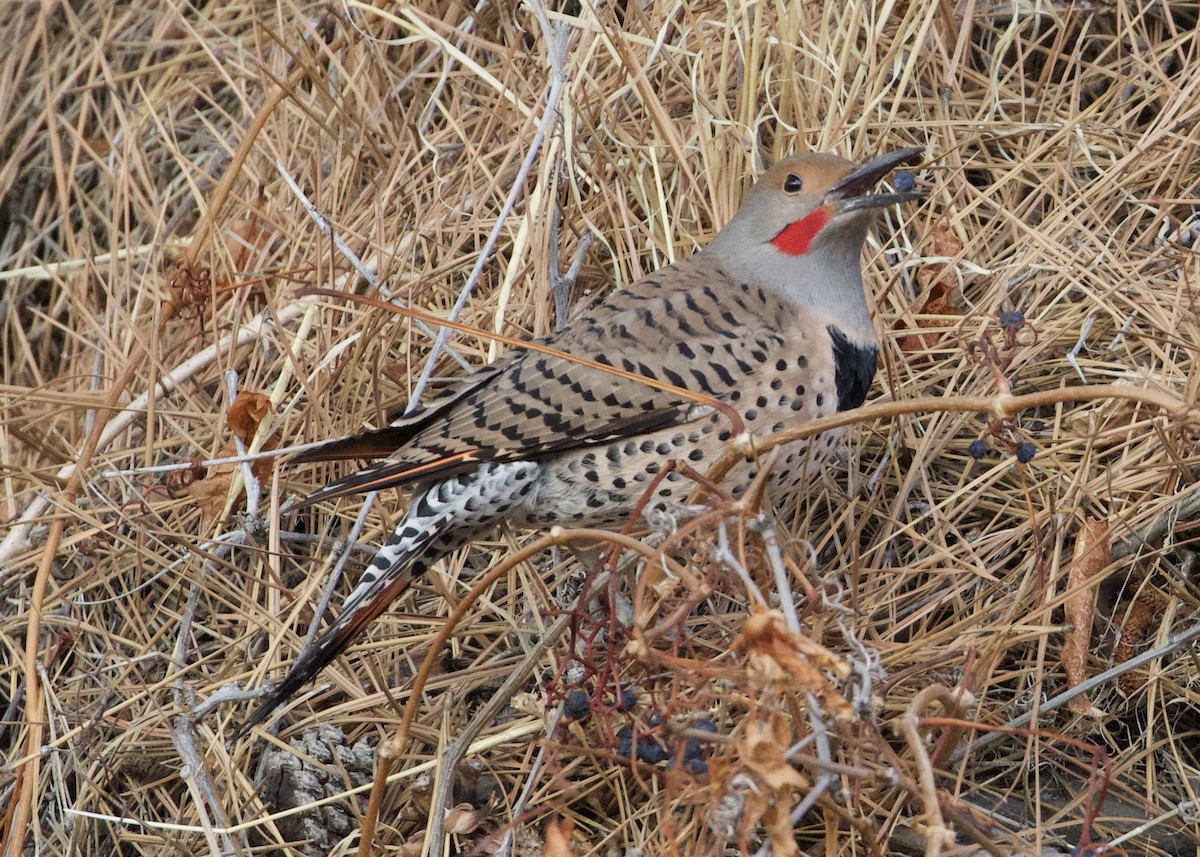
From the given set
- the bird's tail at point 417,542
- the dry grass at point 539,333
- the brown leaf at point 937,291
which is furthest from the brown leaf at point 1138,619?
the bird's tail at point 417,542

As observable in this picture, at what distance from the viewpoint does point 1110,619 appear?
3340 millimetres

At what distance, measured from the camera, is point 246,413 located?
162 inches

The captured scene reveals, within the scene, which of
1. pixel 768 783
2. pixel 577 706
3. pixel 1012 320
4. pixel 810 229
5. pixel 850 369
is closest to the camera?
pixel 768 783

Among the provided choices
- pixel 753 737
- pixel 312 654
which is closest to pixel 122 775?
pixel 312 654

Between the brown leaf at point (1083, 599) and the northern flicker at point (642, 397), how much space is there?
2.07ft

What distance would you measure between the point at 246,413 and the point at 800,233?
5.32ft

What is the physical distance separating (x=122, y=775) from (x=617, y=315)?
1689 millimetres

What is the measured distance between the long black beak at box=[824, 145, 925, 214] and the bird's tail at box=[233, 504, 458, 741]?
1.32 m

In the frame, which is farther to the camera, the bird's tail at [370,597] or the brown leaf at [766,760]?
the bird's tail at [370,597]

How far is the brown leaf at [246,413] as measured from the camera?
4.08 meters

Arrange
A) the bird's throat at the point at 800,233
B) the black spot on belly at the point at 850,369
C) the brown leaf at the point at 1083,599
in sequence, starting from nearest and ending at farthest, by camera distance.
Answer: the brown leaf at the point at 1083,599
the black spot on belly at the point at 850,369
the bird's throat at the point at 800,233

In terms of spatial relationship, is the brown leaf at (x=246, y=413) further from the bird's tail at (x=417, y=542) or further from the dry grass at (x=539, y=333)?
the bird's tail at (x=417, y=542)

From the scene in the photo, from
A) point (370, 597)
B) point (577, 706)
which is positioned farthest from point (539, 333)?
point (577, 706)

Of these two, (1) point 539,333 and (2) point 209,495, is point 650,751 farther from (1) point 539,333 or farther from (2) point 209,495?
(2) point 209,495
